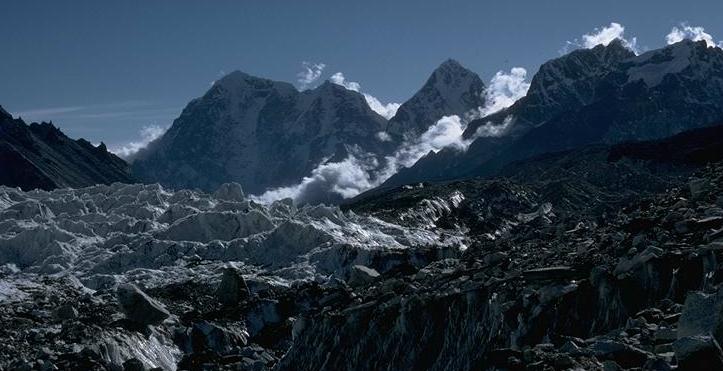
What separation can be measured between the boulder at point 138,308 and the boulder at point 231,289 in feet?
48.3

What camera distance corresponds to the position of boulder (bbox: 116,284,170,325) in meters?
85.4

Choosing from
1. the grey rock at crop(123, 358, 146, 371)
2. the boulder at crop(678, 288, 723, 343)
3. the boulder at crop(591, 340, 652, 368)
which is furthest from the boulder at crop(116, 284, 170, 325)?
the boulder at crop(678, 288, 723, 343)

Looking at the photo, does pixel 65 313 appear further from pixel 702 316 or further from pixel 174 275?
pixel 702 316

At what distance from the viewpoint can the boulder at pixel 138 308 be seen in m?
85.4

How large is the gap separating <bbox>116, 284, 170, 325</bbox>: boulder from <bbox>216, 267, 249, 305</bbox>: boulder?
14.7 meters

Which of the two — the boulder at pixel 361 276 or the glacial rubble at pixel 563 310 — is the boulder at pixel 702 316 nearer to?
the glacial rubble at pixel 563 310

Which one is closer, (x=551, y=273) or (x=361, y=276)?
(x=551, y=273)

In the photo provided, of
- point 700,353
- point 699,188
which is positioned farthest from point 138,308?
point 700,353

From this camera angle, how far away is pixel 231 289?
103 metres

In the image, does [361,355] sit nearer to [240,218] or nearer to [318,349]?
[318,349]

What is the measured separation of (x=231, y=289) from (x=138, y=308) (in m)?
18.3

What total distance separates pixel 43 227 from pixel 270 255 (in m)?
51.0

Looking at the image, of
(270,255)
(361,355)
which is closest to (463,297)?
(361,355)

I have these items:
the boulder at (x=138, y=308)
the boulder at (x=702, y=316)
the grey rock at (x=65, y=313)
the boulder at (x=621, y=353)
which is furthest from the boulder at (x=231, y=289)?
the boulder at (x=702, y=316)
